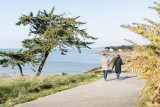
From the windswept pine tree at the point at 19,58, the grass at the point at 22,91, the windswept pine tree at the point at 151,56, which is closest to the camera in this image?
the windswept pine tree at the point at 151,56

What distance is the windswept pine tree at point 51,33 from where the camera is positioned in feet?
62.5

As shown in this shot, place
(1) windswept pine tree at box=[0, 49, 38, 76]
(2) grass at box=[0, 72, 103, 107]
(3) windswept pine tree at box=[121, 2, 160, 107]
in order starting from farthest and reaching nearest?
(1) windswept pine tree at box=[0, 49, 38, 76] → (2) grass at box=[0, 72, 103, 107] → (3) windswept pine tree at box=[121, 2, 160, 107]

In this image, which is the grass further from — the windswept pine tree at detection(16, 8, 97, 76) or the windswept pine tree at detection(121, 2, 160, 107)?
the windswept pine tree at detection(16, 8, 97, 76)

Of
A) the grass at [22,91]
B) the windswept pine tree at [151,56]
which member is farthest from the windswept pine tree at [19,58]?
the windswept pine tree at [151,56]

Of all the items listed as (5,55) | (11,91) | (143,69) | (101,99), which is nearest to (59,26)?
(5,55)

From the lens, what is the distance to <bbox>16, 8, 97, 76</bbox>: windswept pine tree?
1905cm

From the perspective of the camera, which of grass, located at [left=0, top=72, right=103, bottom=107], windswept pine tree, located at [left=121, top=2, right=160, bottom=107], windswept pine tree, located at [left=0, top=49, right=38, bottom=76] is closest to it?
windswept pine tree, located at [left=121, top=2, right=160, bottom=107]

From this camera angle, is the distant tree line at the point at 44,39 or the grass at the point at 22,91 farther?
the distant tree line at the point at 44,39

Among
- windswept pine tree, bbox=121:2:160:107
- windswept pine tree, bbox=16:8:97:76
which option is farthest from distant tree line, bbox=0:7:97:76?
windswept pine tree, bbox=121:2:160:107

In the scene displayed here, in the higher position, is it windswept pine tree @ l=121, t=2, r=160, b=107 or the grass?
windswept pine tree @ l=121, t=2, r=160, b=107

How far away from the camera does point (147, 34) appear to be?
10.9 feet

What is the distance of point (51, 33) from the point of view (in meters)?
19.1

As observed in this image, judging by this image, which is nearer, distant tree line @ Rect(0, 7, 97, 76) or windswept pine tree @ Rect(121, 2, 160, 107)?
windswept pine tree @ Rect(121, 2, 160, 107)

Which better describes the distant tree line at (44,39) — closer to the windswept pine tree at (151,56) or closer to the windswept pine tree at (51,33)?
the windswept pine tree at (51,33)
